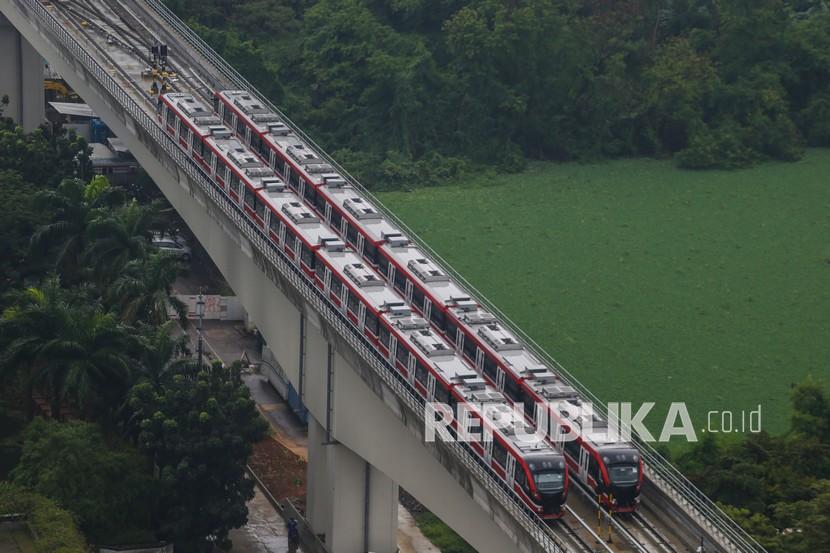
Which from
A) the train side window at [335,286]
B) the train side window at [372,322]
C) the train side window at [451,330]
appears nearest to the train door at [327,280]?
the train side window at [335,286]

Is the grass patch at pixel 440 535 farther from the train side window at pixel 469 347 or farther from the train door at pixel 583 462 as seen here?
the train door at pixel 583 462

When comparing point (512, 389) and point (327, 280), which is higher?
point (327, 280)

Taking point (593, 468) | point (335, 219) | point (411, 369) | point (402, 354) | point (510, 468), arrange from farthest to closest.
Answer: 1. point (335, 219)
2. point (402, 354)
3. point (411, 369)
4. point (593, 468)
5. point (510, 468)

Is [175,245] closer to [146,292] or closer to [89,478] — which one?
[146,292]

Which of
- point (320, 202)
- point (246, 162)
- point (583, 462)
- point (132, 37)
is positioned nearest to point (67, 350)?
point (246, 162)

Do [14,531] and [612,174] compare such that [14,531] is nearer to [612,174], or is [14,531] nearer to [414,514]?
[414,514]

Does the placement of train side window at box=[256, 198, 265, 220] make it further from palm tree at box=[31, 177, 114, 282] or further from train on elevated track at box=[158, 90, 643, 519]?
palm tree at box=[31, 177, 114, 282]

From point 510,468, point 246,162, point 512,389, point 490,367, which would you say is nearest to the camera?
point 510,468
